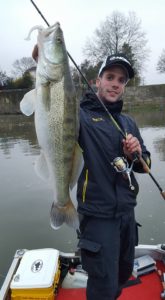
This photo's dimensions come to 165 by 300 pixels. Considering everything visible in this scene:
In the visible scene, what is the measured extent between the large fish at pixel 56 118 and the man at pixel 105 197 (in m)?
0.25

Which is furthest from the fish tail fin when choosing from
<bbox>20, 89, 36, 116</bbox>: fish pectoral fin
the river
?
the river

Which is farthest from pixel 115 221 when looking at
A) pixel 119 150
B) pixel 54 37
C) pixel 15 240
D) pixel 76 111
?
pixel 15 240

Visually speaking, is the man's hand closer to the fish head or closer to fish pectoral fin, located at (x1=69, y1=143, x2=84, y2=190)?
fish pectoral fin, located at (x1=69, y1=143, x2=84, y2=190)

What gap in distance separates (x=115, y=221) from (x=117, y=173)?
15.4 inches

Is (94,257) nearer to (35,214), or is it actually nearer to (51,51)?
(51,51)

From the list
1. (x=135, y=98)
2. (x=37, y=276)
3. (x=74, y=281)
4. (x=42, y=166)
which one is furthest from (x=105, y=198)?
(x=135, y=98)

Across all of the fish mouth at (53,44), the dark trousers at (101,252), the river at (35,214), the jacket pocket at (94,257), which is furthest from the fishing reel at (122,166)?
the river at (35,214)

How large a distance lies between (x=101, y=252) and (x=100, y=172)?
0.63 meters

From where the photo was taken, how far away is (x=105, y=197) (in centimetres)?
270

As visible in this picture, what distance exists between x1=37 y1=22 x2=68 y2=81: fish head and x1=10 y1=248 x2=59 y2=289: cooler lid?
7.95 ft

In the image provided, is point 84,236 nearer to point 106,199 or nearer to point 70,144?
point 106,199

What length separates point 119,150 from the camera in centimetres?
284

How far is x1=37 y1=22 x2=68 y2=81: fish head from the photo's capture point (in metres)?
2.09

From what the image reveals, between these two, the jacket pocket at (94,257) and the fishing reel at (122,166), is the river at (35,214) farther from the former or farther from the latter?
the fishing reel at (122,166)
